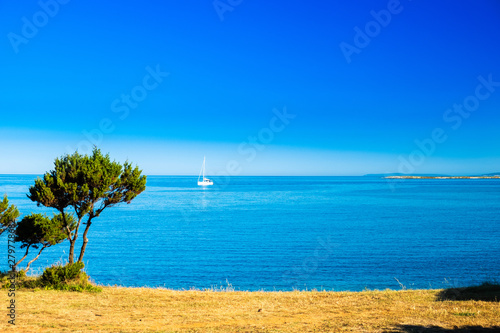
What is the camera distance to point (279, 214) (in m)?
76.5

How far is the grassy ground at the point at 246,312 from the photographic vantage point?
11438 mm

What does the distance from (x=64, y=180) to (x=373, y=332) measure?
15916 mm

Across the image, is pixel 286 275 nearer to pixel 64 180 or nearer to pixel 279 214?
pixel 64 180

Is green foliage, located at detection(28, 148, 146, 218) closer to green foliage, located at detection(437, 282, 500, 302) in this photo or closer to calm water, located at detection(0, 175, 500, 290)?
calm water, located at detection(0, 175, 500, 290)

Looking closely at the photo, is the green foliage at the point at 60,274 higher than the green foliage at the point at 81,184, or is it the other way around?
the green foliage at the point at 81,184

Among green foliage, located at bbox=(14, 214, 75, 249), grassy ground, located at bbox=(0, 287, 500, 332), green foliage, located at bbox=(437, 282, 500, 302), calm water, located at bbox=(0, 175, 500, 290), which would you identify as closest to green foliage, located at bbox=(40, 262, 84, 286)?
grassy ground, located at bbox=(0, 287, 500, 332)

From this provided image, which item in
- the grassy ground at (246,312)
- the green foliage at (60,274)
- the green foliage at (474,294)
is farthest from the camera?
the green foliage at (60,274)

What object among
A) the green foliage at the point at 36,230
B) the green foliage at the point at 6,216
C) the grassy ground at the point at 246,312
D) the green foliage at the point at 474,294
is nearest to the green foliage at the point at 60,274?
the grassy ground at the point at 246,312

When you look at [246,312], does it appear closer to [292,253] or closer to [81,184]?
[81,184]

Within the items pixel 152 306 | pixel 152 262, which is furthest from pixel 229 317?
pixel 152 262

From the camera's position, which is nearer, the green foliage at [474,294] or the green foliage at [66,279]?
the green foliage at [474,294]

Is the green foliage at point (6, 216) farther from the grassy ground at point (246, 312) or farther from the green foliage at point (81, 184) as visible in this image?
the grassy ground at point (246, 312)

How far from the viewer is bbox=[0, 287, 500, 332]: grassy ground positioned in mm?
11438

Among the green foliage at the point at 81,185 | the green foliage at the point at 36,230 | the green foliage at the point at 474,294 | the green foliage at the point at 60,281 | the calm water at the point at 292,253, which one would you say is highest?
the green foliage at the point at 81,185
